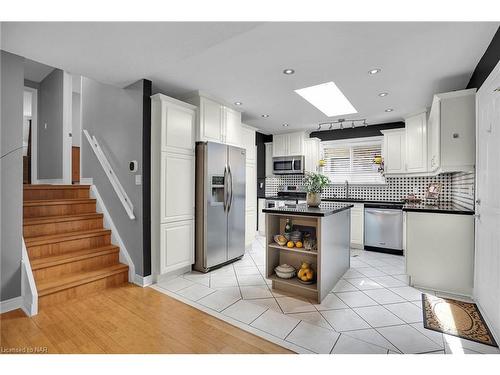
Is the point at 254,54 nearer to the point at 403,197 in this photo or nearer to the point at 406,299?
the point at 406,299

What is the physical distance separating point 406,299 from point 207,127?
3068mm

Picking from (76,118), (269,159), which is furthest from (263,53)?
(76,118)

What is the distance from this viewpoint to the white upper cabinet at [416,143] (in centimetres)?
387

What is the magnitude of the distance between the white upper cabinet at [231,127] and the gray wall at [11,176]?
2254 millimetres

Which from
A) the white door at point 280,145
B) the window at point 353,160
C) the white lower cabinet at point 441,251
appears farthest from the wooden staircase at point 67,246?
the window at point 353,160

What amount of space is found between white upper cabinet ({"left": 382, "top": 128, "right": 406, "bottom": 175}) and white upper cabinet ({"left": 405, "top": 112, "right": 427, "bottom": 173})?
14 centimetres

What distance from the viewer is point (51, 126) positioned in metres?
4.64

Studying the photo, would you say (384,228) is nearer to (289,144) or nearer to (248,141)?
(289,144)

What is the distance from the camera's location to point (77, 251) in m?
3.04

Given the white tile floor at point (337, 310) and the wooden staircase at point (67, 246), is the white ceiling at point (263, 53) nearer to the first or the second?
the wooden staircase at point (67, 246)

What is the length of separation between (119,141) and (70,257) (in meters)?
1.49

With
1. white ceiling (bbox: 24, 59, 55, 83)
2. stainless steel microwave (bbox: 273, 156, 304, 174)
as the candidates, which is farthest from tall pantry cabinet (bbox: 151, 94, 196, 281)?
Result: white ceiling (bbox: 24, 59, 55, 83)

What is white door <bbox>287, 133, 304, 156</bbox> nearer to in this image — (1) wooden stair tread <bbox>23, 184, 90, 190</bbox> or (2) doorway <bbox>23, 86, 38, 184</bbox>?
(1) wooden stair tread <bbox>23, 184, 90, 190</bbox>
